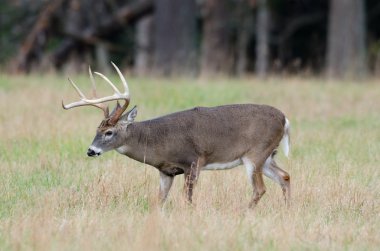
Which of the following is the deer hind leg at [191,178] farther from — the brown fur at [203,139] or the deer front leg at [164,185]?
the deer front leg at [164,185]

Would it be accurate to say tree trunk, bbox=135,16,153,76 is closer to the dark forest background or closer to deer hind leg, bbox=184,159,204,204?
the dark forest background

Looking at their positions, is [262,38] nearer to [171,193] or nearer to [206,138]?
[171,193]

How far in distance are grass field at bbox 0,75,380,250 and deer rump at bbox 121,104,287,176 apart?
33 centimetres

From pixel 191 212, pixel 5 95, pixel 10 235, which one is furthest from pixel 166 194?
pixel 5 95

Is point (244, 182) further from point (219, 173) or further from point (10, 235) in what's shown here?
point (10, 235)

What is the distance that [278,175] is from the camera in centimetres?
1020

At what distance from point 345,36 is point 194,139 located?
A: 13962 millimetres

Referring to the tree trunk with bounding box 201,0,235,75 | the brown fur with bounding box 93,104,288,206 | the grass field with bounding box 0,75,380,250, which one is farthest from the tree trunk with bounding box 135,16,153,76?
the brown fur with bounding box 93,104,288,206

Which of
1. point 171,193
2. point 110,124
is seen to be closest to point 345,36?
point 171,193

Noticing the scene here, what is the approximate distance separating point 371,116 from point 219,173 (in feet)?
18.4

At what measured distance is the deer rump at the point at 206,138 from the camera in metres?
9.87

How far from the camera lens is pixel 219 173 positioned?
11227mm

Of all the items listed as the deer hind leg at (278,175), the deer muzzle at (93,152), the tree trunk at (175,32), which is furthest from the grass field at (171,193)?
the tree trunk at (175,32)

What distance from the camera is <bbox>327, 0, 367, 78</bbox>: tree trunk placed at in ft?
76.1
